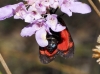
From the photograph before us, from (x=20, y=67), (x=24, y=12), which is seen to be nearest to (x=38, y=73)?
(x=20, y=67)

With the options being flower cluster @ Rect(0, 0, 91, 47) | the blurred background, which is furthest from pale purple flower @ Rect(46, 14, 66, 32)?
the blurred background

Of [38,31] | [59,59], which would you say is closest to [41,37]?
[38,31]

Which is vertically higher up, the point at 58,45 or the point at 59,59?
the point at 58,45

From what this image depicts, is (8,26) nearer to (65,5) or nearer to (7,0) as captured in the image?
(7,0)

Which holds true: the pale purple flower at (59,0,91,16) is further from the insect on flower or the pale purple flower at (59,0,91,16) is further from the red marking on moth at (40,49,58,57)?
the red marking on moth at (40,49,58,57)

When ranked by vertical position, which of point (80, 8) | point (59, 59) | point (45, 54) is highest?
point (80, 8)

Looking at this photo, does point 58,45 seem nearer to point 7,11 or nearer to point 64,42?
point 64,42

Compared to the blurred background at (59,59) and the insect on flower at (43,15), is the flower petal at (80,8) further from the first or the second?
the blurred background at (59,59)
